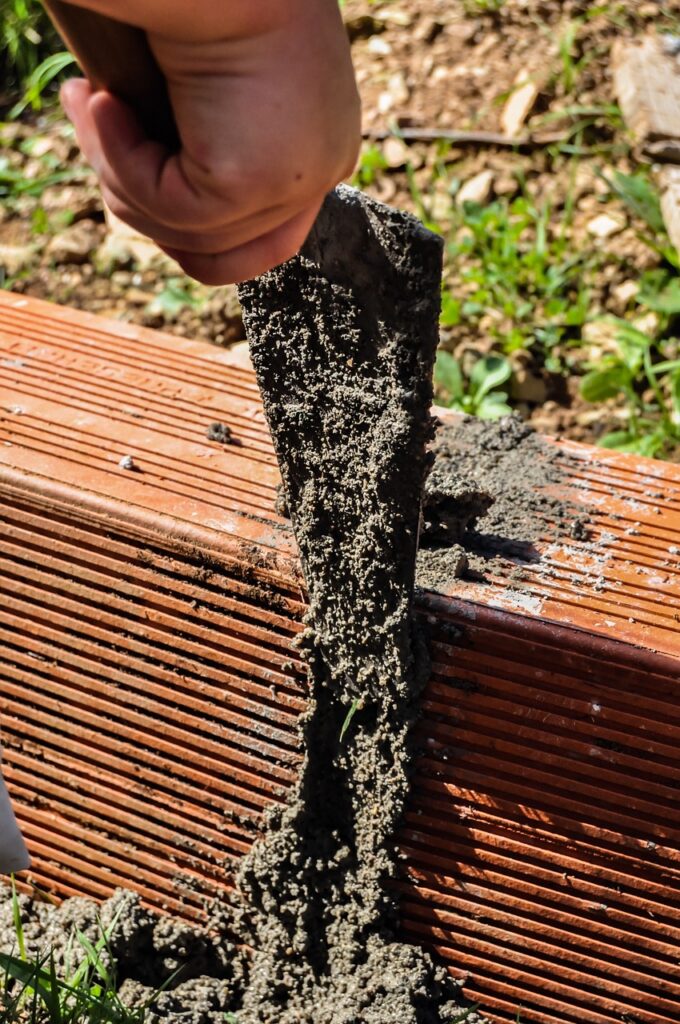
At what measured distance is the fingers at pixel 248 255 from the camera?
0.69 metres

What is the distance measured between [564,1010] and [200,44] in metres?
1.46

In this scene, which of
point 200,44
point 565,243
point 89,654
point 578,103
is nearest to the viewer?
point 200,44

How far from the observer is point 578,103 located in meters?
3.67

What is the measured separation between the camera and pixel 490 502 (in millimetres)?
1639

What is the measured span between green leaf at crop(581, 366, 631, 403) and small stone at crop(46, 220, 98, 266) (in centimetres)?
162

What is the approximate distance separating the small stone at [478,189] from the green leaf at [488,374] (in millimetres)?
669

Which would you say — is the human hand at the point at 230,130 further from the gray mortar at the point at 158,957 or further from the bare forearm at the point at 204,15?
the gray mortar at the point at 158,957

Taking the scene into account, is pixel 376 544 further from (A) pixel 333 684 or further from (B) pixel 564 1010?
(B) pixel 564 1010

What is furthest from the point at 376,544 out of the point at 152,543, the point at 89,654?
the point at 89,654

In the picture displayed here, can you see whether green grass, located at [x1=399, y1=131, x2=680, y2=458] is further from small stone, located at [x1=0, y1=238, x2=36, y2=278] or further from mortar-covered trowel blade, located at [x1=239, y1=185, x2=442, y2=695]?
mortar-covered trowel blade, located at [x1=239, y1=185, x2=442, y2=695]

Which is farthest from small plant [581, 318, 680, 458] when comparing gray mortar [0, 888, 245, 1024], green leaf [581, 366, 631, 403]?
gray mortar [0, 888, 245, 1024]

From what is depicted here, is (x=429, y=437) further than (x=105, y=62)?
Yes

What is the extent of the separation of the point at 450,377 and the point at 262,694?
1.51 metres

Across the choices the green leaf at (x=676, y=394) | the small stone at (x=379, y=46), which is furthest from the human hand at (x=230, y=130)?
the small stone at (x=379, y=46)
